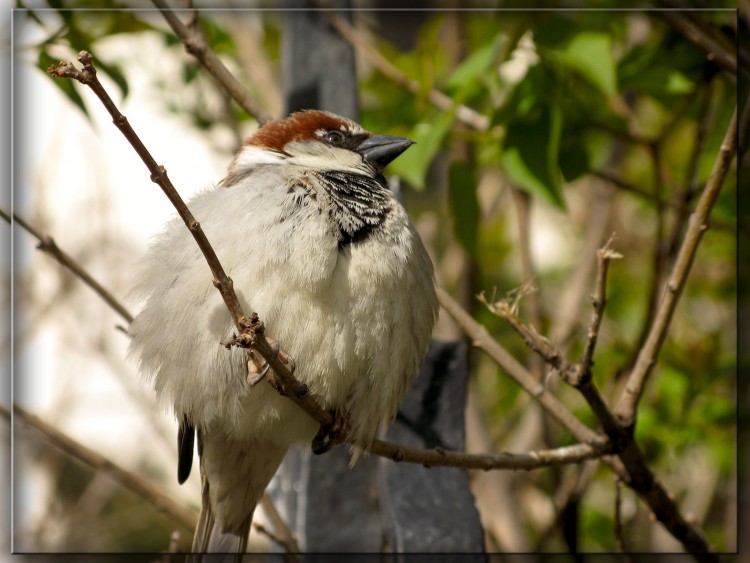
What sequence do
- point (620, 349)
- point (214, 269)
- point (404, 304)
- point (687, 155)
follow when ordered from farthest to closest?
1. point (687, 155)
2. point (620, 349)
3. point (404, 304)
4. point (214, 269)

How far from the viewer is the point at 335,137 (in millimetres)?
1787

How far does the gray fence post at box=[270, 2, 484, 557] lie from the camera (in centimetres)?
Result: 161

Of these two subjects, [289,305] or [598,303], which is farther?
[289,305]

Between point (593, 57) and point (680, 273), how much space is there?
0.44 metres

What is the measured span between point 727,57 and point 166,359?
1.13 meters

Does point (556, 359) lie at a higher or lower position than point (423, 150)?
lower

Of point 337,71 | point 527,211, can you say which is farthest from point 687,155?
point 337,71

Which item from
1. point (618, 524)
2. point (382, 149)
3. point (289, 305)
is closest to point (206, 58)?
point (382, 149)

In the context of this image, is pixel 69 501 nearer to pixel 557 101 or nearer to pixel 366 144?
pixel 366 144

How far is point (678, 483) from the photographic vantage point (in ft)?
8.14

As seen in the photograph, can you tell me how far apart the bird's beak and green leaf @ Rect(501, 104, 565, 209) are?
0.66 feet

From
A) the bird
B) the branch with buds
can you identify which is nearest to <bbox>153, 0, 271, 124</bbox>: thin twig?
the bird

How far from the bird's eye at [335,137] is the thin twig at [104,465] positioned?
2.38ft

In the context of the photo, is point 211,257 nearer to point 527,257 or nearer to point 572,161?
point 572,161
